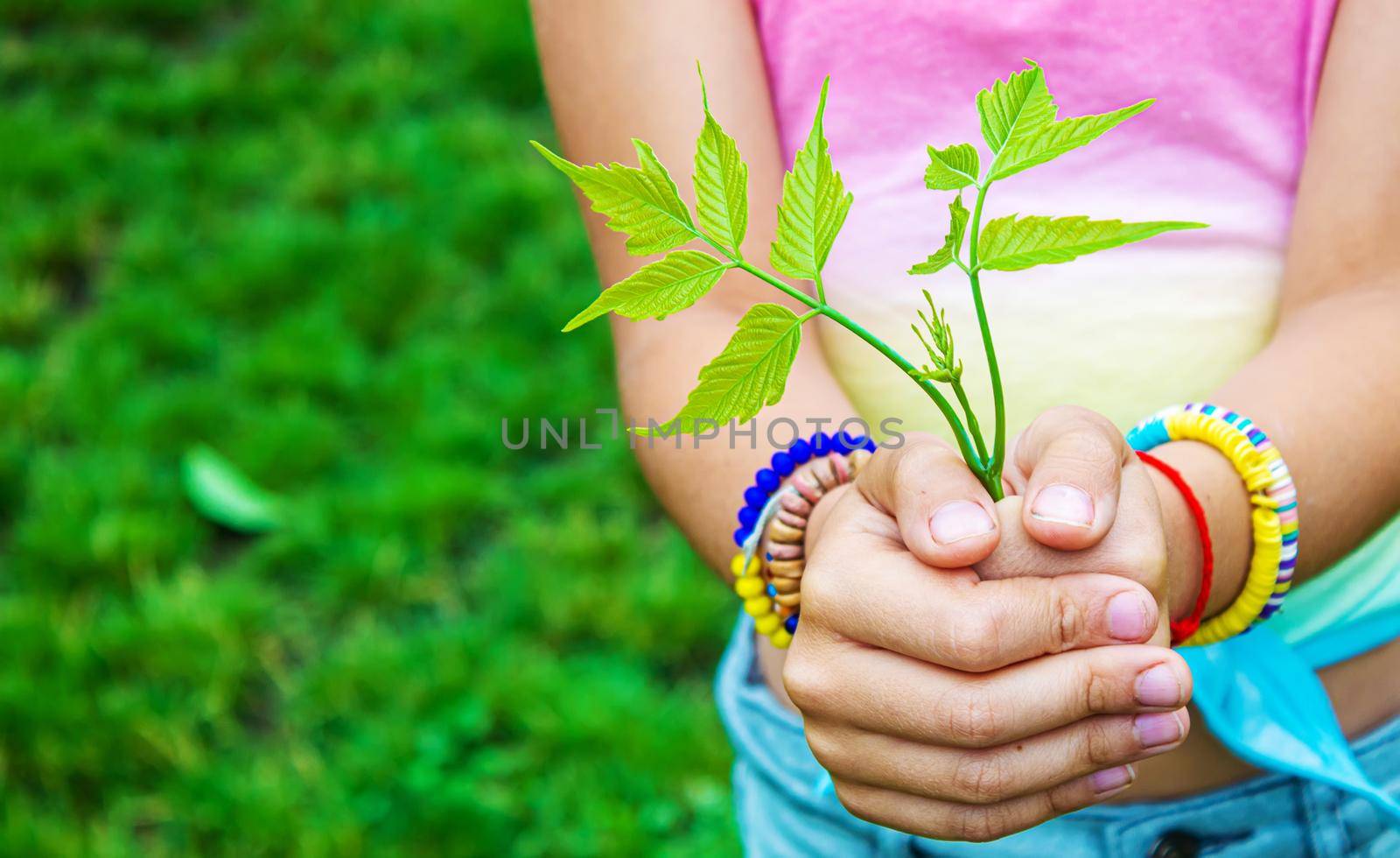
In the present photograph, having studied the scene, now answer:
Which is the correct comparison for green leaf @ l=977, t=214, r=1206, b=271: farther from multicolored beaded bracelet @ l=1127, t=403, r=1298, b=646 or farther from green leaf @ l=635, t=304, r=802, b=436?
multicolored beaded bracelet @ l=1127, t=403, r=1298, b=646

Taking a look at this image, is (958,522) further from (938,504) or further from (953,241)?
(953,241)

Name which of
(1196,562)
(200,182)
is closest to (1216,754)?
(1196,562)

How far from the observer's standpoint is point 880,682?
0.67 meters

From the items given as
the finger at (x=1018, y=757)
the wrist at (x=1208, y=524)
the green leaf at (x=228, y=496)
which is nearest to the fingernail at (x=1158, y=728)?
the finger at (x=1018, y=757)

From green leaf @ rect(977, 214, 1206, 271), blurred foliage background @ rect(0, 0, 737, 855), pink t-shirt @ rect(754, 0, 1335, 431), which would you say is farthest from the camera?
blurred foliage background @ rect(0, 0, 737, 855)

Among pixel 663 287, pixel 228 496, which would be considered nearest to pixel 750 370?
pixel 663 287

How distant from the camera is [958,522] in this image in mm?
634

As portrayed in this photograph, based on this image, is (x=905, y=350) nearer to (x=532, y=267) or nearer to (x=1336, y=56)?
(x=1336, y=56)

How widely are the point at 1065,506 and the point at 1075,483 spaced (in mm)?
16

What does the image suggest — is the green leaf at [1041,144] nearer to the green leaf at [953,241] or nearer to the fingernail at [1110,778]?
the green leaf at [953,241]

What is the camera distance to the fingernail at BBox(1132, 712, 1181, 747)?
644 mm

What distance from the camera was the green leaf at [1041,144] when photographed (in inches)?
21.5

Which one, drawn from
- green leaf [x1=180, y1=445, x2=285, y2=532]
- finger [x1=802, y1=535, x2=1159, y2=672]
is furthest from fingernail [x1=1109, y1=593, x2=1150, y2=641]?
green leaf [x1=180, y1=445, x2=285, y2=532]

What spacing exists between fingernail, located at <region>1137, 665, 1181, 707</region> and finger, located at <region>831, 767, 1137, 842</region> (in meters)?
0.07
